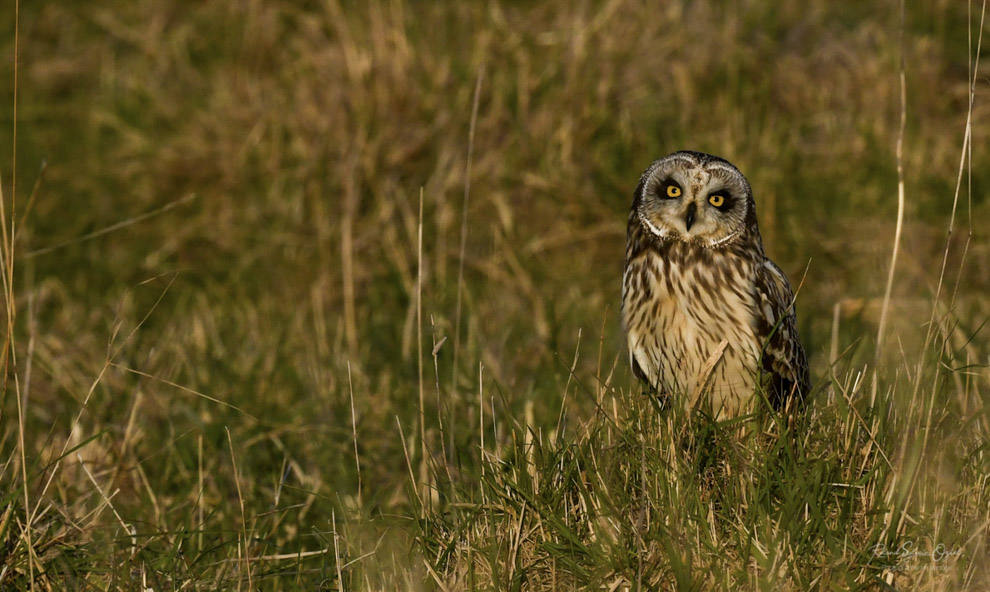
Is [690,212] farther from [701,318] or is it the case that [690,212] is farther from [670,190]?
[701,318]

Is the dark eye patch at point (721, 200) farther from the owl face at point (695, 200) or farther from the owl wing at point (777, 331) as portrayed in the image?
the owl wing at point (777, 331)

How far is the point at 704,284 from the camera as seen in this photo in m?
4.12

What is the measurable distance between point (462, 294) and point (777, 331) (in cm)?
201

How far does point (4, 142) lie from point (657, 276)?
17.5ft

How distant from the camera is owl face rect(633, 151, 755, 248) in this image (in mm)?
4043

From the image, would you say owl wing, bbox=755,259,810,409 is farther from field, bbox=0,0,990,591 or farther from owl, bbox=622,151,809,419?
field, bbox=0,0,990,591

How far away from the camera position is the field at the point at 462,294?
3168 mm

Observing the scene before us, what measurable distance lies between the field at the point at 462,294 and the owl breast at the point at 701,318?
0.81 feet

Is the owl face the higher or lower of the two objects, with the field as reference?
higher
